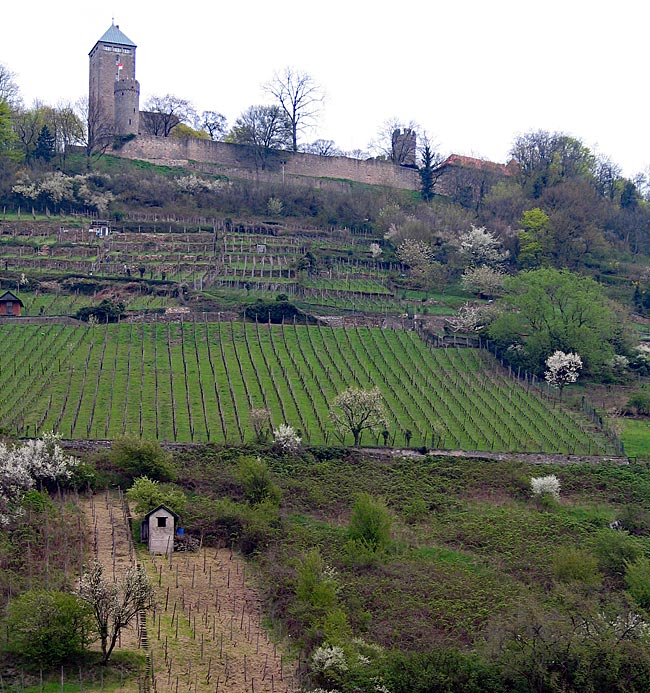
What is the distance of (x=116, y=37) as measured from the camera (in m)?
86.4

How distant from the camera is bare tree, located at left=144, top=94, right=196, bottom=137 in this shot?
91125 mm

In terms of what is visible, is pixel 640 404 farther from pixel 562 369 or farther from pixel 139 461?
pixel 139 461

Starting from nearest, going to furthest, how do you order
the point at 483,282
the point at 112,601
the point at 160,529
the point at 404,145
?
the point at 112,601
the point at 160,529
the point at 483,282
the point at 404,145

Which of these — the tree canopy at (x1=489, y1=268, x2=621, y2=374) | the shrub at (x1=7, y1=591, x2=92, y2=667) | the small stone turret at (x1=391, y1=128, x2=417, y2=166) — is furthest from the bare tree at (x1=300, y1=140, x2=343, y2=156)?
the shrub at (x1=7, y1=591, x2=92, y2=667)

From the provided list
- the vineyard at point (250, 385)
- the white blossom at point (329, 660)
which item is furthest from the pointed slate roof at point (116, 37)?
the white blossom at point (329, 660)

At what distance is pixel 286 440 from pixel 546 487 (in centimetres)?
1037

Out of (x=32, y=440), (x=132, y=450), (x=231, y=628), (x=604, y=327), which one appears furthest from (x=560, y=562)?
(x=604, y=327)

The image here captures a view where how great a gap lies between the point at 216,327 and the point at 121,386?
9.99 metres

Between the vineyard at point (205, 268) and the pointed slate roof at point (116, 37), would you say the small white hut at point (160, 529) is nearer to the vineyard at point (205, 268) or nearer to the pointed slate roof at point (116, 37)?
the vineyard at point (205, 268)

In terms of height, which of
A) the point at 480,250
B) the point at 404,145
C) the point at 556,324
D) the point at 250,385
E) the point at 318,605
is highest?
the point at 404,145

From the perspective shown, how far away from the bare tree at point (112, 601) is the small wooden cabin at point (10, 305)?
34.2m

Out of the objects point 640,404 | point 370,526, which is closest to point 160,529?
point 370,526

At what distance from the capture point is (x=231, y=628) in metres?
27.2

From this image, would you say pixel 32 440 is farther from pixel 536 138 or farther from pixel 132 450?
pixel 536 138
